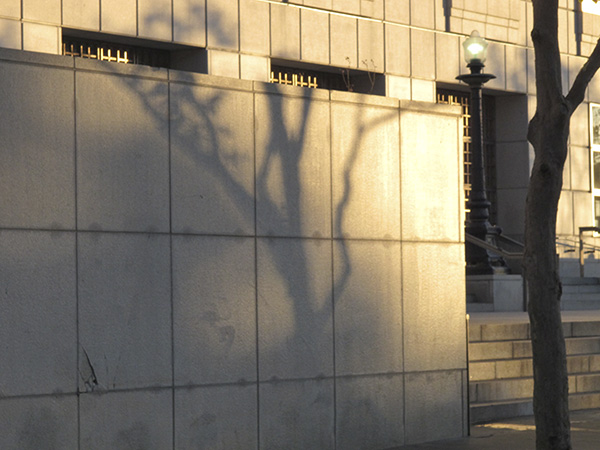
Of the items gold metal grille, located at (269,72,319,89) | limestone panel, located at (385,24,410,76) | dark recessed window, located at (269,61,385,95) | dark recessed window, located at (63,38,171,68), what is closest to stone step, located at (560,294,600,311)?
dark recessed window, located at (269,61,385,95)

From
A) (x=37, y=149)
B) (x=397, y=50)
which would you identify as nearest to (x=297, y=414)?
(x=37, y=149)

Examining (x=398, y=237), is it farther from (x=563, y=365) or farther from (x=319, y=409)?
(x=563, y=365)

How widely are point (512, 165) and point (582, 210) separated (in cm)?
219

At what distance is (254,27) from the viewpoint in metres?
21.7

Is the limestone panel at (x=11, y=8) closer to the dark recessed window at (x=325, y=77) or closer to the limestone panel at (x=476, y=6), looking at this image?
the dark recessed window at (x=325, y=77)

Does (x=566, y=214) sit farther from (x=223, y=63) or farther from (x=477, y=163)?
(x=223, y=63)

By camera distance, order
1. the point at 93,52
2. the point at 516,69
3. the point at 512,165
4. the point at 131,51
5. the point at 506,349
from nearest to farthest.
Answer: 1. the point at 506,349
2. the point at 93,52
3. the point at 131,51
4. the point at 516,69
5. the point at 512,165

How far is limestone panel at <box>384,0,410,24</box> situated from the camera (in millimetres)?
24344

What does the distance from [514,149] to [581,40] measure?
136 inches

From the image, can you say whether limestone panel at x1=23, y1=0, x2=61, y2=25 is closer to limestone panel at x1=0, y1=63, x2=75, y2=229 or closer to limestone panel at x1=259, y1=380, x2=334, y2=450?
limestone panel at x1=0, y1=63, x2=75, y2=229

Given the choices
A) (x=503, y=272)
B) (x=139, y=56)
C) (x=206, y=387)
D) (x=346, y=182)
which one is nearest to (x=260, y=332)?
(x=206, y=387)

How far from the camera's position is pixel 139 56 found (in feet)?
68.7

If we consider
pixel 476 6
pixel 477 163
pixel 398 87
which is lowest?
pixel 477 163

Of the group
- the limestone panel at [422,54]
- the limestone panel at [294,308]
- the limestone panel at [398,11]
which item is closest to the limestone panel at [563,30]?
the limestone panel at [422,54]
